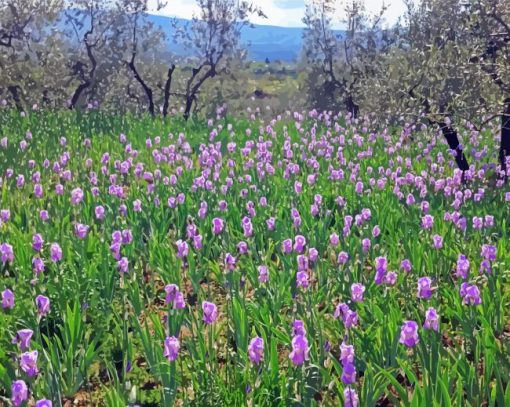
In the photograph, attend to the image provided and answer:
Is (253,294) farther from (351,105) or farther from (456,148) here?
(351,105)

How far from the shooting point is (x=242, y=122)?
1664 cm

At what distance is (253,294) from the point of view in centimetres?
549

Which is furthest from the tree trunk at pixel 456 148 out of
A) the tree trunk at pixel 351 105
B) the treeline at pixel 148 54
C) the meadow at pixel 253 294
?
the tree trunk at pixel 351 105

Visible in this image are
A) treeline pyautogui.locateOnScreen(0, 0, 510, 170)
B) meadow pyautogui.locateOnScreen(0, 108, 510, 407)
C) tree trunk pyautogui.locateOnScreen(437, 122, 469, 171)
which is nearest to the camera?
meadow pyautogui.locateOnScreen(0, 108, 510, 407)

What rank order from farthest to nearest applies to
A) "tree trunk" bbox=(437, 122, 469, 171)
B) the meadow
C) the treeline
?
the treeline < "tree trunk" bbox=(437, 122, 469, 171) < the meadow

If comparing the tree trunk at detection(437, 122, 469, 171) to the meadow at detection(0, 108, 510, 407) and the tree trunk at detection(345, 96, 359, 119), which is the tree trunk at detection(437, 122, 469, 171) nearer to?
the meadow at detection(0, 108, 510, 407)

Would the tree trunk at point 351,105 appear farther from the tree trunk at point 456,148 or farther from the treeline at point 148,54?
the tree trunk at point 456,148

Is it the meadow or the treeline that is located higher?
the treeline

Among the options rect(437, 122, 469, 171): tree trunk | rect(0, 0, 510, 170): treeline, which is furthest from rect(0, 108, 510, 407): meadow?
rect(0, 0, 510, 170): treeline

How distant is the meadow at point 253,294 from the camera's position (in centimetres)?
365

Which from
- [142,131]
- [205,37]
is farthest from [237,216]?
[205,37]

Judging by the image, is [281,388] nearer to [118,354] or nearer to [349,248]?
[118,354]

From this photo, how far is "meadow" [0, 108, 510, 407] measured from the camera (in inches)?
144

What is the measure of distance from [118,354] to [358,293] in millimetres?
1826
